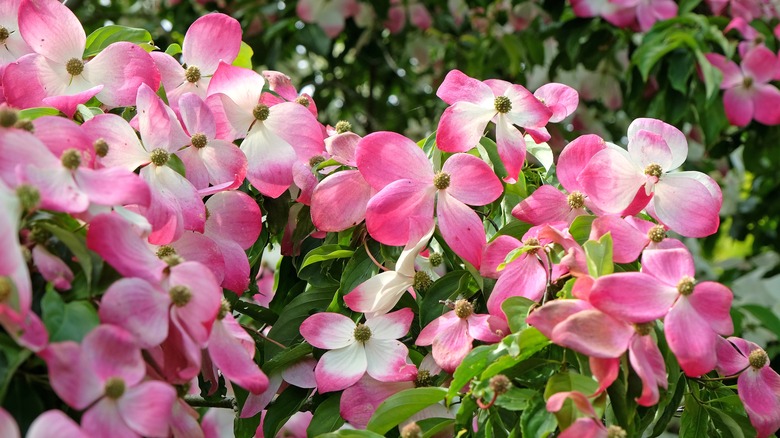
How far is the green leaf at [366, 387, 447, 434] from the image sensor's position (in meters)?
0.53

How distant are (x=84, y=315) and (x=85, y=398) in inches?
1.4

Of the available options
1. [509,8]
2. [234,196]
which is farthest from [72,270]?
[509,8]

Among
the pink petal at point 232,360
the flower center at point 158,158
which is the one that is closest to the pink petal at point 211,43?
the flower center at point 158,158

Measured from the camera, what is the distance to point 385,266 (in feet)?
2.02

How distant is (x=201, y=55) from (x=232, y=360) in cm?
25

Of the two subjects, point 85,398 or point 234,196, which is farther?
point 234,196

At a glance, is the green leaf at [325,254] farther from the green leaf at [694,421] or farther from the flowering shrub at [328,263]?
the green leaf at [694,421]

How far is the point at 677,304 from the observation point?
19.1 inches

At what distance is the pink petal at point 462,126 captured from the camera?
593mm

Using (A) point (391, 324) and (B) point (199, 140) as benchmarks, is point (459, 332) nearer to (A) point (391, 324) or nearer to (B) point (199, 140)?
(A) point (391, 324)

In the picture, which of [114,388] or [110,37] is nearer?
[114,388]

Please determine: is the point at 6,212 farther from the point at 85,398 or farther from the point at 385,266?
the point at 385,266

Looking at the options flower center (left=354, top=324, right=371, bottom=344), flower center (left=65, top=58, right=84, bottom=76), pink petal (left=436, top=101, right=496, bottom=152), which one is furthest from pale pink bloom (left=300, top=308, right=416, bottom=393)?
flower center (left=65, top=58, right=84, bottom=76)

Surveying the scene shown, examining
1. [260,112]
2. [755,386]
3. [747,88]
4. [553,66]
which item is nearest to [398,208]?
[260,112]
